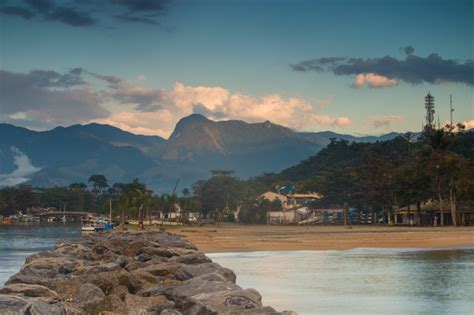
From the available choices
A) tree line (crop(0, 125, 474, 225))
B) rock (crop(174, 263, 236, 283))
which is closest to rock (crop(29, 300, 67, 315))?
rock (crop(174, 263, 236, 283))

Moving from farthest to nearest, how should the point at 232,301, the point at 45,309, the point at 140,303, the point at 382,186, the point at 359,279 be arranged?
the point at 382,186
the point at 359,279
the point at 140,303
the point at 232,301
the point at 45,309

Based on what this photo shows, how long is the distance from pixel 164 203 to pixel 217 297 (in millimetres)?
154539

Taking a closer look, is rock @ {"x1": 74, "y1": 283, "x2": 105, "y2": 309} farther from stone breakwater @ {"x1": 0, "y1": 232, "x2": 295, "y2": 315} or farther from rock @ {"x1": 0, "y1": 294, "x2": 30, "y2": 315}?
rock @ {"x1": 0, "y1": 294, "x2": 30, "y2": 315}

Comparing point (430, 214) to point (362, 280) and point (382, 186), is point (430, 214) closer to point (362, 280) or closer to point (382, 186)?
point (382, 186)

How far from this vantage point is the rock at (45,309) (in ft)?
46.8

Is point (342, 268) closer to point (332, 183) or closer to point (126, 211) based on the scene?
point (332, 183)

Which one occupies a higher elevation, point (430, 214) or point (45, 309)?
point (430, 214)

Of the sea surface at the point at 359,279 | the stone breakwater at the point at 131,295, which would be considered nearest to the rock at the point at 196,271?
the stone breakwater at the point at 131,295

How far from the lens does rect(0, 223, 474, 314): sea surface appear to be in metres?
23.4

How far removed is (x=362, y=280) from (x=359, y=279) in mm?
441

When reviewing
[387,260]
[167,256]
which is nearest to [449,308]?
[167,256]

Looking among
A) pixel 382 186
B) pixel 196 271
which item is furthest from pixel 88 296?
pixel 382 186

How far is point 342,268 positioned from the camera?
36562 millimetres

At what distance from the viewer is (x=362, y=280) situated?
3073 centimetres
